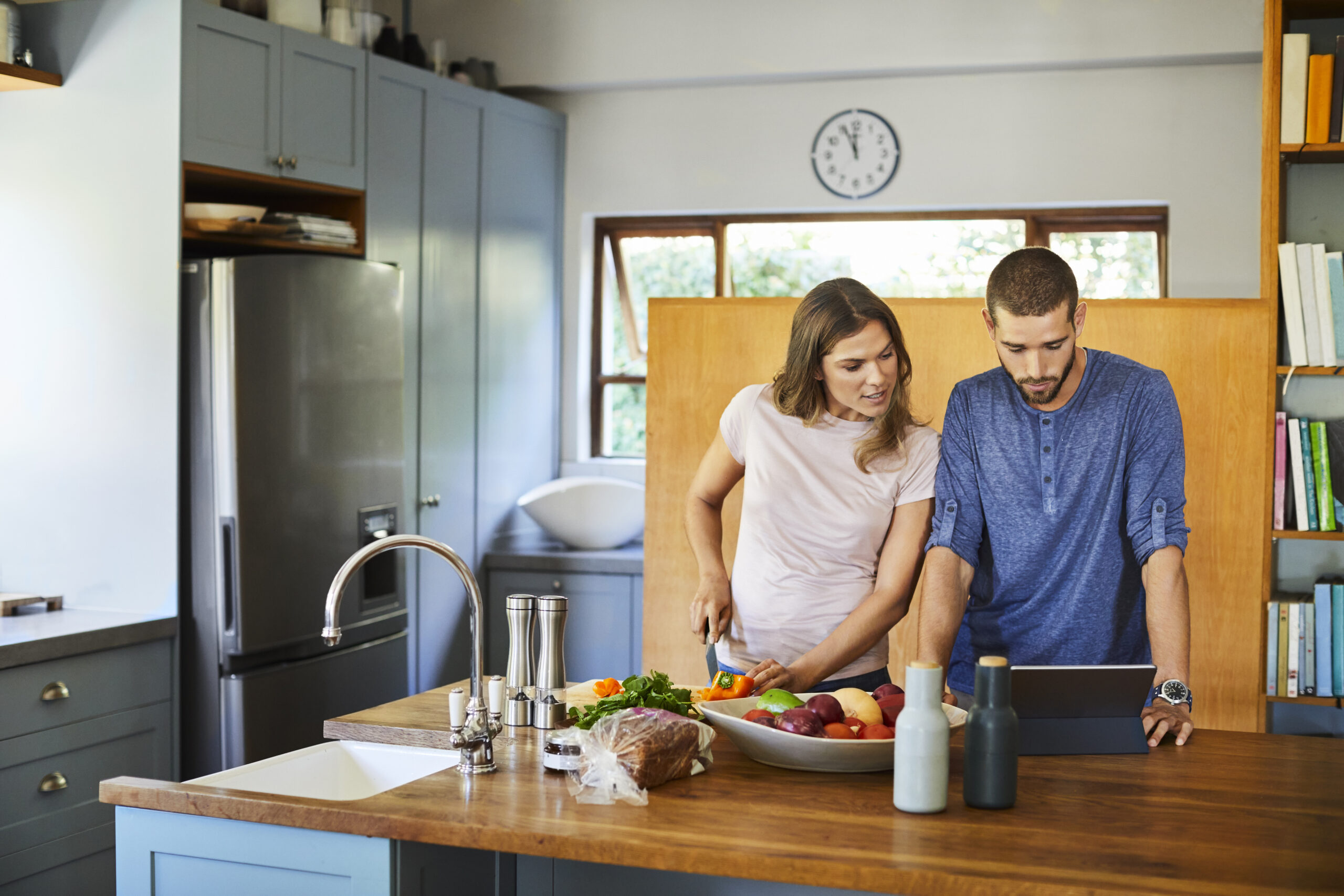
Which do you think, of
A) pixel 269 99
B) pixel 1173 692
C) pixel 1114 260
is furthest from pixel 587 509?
pixel 1173 692

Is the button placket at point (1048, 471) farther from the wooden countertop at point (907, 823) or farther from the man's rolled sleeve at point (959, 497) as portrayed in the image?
the wooden countertop at point (907, 823)

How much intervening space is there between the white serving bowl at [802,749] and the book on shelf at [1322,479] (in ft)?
5.89

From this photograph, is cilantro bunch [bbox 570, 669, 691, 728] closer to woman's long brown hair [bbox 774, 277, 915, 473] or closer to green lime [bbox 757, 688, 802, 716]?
green lime [bbox 757, 688, 802, 716]

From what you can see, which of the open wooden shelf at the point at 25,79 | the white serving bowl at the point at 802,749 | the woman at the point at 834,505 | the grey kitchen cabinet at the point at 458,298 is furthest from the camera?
the grey kitchen cabinet at the point at 458,298

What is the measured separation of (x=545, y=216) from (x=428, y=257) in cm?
79

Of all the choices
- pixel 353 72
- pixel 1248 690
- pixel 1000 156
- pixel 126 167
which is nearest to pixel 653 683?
pixel 1248 690

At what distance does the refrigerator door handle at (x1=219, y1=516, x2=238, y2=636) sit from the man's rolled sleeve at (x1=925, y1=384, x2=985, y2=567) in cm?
186

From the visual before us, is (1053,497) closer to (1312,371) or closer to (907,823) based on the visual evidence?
(907,823)

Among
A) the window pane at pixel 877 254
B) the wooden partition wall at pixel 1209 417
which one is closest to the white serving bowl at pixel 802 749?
the wooden partition wall at pixel 1209 417

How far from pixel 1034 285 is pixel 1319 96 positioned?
1382 millimetres

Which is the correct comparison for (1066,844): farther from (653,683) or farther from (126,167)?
(126,167)

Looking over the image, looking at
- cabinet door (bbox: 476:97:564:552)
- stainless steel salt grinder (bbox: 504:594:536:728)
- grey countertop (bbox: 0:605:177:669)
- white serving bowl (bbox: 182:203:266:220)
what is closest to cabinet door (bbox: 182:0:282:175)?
white serving bowl (bbox: 182:203:266:220)

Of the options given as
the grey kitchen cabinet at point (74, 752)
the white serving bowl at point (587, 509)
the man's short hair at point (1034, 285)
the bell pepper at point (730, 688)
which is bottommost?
the grey kitchen cabinet at point (74, 752)

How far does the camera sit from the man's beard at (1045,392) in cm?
217
